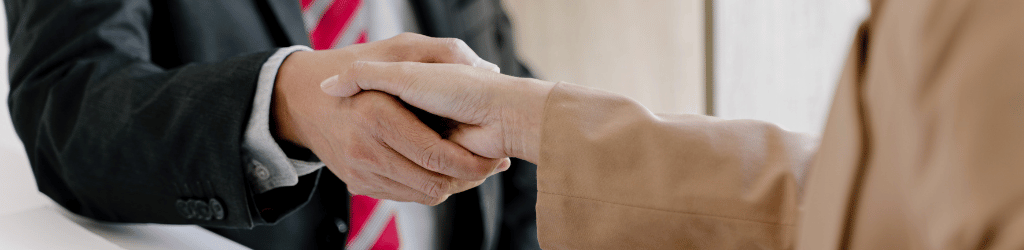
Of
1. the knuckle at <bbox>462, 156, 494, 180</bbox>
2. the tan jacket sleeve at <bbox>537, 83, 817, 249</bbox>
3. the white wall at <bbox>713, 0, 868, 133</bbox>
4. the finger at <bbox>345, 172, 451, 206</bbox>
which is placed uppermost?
the tan jacket sleeve at <bbox>537, 83, 817, 249</bbox>

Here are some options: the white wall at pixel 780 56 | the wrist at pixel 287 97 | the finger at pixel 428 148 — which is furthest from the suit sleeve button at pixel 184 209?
the white wall at pixel 780 56

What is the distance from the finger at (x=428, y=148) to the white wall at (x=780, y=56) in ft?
4.67

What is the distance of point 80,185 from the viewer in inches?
24.2

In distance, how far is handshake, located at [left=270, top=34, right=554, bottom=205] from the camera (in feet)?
1.67

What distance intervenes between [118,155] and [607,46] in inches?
60.3

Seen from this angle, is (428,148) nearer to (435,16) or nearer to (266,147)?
(266,147)

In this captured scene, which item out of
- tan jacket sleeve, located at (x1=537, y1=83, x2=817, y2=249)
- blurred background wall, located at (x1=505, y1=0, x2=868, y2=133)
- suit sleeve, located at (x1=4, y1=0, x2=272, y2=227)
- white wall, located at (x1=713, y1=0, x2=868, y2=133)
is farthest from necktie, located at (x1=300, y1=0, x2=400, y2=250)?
white wall, located at (x1=713, y1=0, x2=868, y2=133)

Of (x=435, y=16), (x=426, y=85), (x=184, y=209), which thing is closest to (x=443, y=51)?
(x=426, y=85)

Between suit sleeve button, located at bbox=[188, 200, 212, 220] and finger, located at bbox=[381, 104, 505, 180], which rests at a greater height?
finger, located at bbox=[381, 104, 505, 180]

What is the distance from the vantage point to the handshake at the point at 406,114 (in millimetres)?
510

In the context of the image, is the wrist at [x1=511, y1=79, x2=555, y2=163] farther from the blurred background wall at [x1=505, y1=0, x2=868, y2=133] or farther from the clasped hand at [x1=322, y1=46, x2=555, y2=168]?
the blurred background wall at [x1=505, y1=0, x2=868, y2=133]

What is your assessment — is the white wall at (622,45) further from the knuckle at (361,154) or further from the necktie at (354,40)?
the knuckle at (361,154)

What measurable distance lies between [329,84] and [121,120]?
222mm

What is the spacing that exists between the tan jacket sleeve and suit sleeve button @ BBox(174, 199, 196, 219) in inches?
14.3
